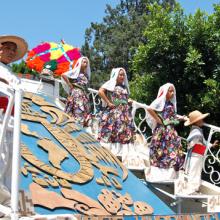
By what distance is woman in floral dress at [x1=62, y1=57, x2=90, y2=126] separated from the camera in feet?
25.0

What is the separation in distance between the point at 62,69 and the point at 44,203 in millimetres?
A: 5439

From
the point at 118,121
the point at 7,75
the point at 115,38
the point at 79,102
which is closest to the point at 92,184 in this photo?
the point at 118,121

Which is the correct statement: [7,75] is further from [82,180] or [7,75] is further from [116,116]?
[116,116]

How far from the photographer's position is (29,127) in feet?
19.8

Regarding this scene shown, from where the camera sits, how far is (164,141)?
683cm

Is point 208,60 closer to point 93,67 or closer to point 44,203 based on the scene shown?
point 44,203

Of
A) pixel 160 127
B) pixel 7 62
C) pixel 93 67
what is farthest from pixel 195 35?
pixel 93 67

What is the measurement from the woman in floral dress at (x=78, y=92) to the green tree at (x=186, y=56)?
3768 mm

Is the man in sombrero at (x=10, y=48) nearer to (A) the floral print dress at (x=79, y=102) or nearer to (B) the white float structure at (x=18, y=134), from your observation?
(B) the white float structure at (x=18, y=134)

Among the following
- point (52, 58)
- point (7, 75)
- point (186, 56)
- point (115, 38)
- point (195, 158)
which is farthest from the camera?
point (115, 38)

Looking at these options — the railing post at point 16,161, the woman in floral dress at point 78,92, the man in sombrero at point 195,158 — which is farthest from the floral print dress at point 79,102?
the railing post at point 16,161

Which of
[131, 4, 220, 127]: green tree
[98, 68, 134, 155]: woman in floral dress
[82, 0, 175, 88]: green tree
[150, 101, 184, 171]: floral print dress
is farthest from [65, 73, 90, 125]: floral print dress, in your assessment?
[82, 0, 175, 88]: green tree

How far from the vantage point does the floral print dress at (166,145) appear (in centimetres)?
671

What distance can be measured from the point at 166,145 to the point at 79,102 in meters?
1.45
